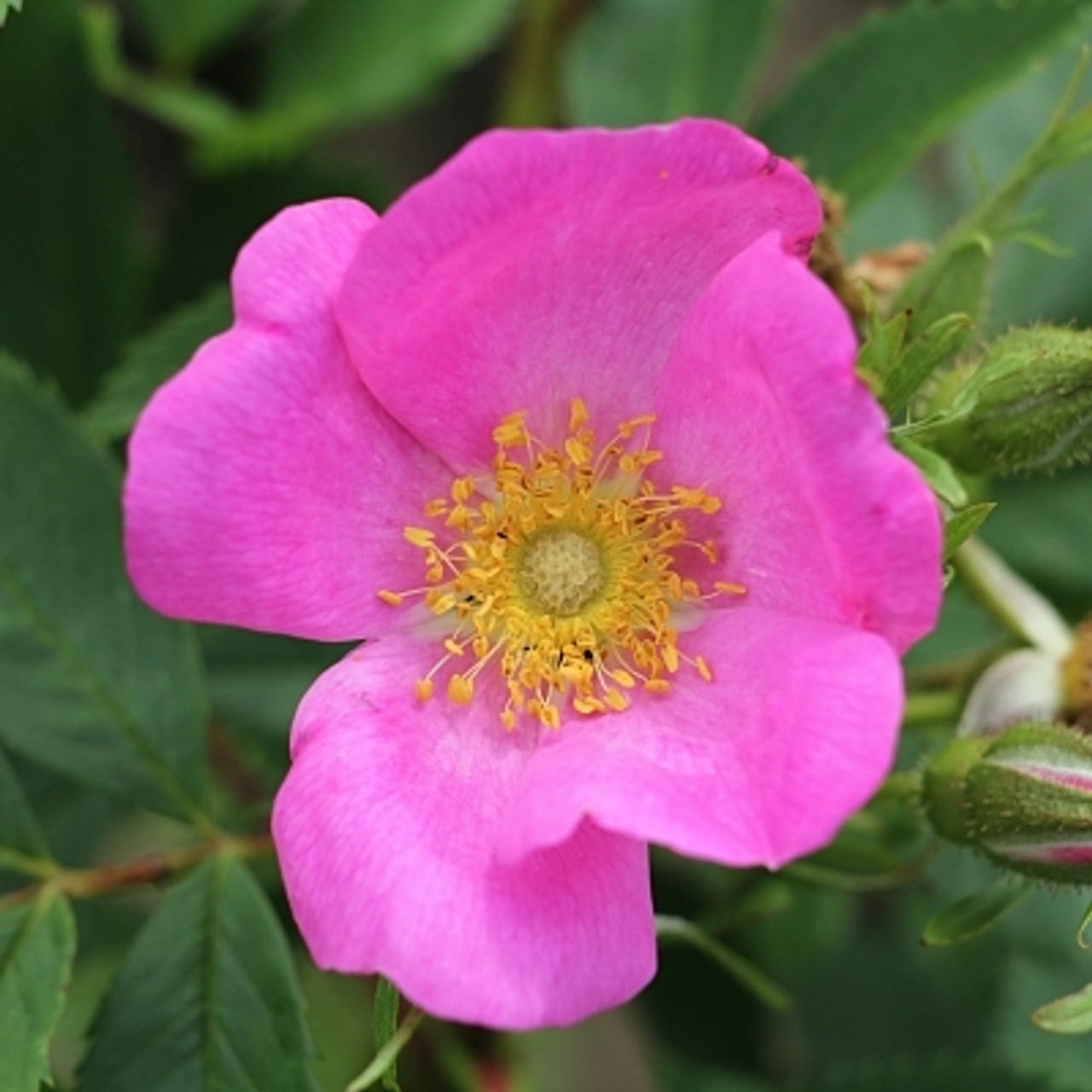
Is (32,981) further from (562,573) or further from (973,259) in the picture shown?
(973,259)

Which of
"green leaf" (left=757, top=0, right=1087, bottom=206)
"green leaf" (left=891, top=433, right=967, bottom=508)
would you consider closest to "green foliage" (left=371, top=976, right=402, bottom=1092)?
"green leaf" (left=891, top=433, right=967, bottom=508)

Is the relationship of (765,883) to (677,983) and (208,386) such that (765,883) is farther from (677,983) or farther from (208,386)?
(677,983)

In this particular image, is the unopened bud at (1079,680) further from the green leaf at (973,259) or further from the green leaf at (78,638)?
the green leaf at (78,638)

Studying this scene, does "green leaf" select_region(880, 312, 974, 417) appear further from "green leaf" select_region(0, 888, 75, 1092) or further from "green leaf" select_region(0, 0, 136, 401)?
"green leaf" select_region(0, 0, 136, 401)

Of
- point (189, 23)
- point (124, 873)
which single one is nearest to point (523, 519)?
point (124, 873)

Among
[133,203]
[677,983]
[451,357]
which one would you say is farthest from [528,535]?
[677,983]

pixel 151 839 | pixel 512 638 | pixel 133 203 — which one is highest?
pixel 133 203
